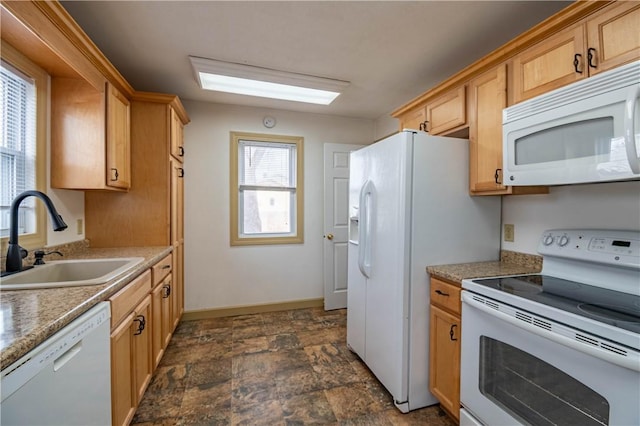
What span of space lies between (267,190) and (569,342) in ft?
9.68

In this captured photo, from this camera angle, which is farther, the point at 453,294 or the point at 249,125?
the point at 249,125

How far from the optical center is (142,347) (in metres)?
1.74

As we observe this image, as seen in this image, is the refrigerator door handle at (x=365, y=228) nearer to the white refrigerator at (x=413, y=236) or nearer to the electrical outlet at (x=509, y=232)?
the white refrigerator at (x=413, y=236)

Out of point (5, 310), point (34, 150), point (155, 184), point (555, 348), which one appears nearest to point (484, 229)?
point (555, 348)

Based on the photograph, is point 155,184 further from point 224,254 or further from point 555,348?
point 555,348

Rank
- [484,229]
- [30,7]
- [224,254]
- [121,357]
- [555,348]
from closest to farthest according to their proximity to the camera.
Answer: [555,348], [30,7], [121,357], [484,229], [224,254]

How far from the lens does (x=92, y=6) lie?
1.60 meters

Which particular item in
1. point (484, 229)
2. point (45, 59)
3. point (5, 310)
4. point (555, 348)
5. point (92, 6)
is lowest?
point (555, 348)

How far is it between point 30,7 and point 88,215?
1520 mm

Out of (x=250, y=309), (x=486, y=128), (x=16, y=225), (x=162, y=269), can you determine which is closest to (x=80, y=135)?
(x=16, y=225)

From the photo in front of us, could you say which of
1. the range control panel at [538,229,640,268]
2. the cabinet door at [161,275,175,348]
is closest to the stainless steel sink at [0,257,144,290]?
the cabinet door at [161,275,175,348]

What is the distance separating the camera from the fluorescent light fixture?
2277mm

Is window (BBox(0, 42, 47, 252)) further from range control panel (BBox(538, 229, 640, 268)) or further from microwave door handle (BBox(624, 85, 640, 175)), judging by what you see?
range control panel (BBox(538, 229, 640, 268))

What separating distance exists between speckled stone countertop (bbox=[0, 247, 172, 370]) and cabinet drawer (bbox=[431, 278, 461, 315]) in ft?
5.59
